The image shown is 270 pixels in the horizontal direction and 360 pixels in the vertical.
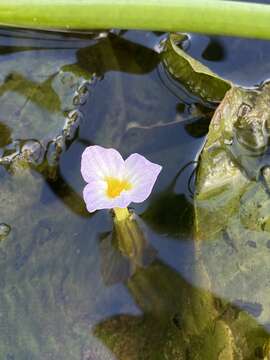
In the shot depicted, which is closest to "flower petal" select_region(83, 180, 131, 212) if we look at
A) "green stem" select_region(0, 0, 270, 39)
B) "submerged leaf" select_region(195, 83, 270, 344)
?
"submerged leaf" select_region(195, 83, 270, 344)

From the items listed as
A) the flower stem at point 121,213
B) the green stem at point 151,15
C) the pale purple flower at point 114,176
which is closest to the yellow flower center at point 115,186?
the pale purple flower at point 114,176

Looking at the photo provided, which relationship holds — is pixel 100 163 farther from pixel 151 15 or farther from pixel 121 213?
pixel 151 15

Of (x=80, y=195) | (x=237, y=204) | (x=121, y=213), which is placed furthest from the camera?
(x=80, y=195)

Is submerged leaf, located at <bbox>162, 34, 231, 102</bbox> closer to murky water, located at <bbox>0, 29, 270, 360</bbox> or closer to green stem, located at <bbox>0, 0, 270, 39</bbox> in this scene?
murky water, located at <bbox>0, 29, 270, 360</bbox>

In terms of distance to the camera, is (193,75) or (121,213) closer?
(121,213)

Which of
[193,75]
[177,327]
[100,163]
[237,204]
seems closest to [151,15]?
[193,75]

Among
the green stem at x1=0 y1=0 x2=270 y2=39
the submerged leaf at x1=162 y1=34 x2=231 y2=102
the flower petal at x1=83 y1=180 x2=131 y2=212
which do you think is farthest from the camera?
the submerged leaf at x1=162 y1=34 x2=231 y2=102

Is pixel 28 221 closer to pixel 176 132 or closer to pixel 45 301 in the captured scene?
pixel 45 301
